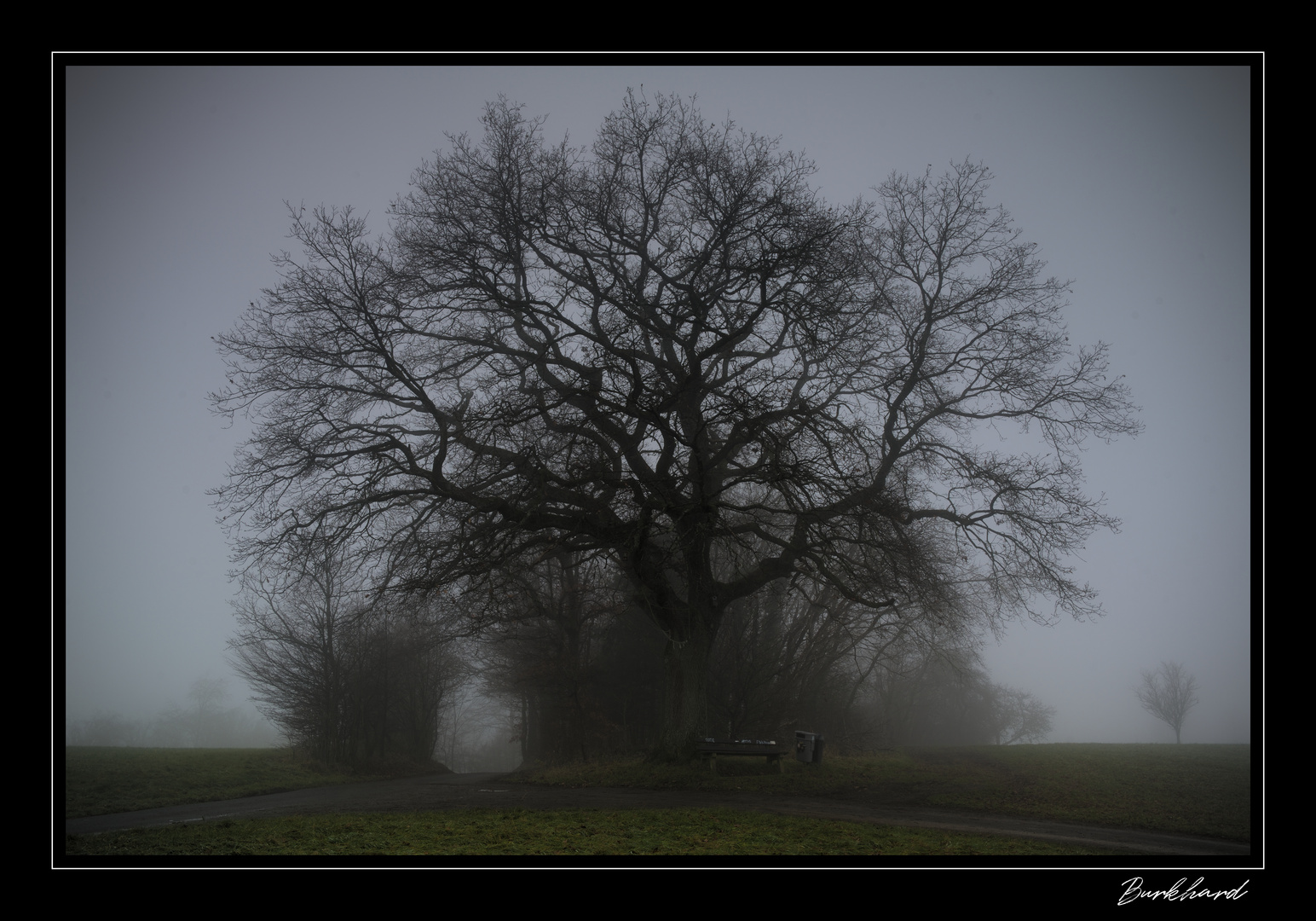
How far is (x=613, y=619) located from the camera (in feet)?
82.5

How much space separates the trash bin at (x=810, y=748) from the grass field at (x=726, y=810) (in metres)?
0.29

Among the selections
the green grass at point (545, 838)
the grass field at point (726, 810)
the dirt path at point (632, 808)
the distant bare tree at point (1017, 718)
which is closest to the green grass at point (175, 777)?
the grass field at point (726, 810)

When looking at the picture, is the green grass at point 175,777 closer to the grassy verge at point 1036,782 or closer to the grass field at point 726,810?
the grass field at point 726,810

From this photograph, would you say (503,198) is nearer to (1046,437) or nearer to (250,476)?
(250,476)

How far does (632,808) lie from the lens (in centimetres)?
1184

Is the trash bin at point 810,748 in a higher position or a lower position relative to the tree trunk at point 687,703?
lower

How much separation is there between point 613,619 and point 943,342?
42.5 feet

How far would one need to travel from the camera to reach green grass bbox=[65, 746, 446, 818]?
12359 millimetres

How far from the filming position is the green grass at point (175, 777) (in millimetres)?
12359

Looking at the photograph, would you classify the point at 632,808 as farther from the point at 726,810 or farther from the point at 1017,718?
the point at 1017,718

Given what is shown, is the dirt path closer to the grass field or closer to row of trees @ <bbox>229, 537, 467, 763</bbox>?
the grass field
